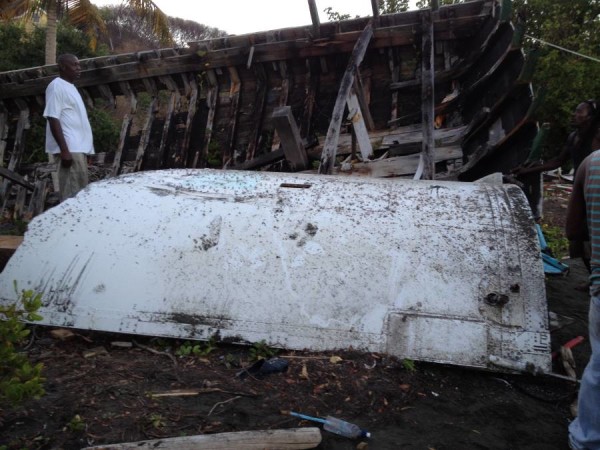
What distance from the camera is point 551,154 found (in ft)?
39.6

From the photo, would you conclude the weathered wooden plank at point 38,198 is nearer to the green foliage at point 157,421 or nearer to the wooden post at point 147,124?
the wooden post at point 147,124

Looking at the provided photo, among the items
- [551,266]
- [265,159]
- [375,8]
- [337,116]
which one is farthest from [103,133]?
[551,266]

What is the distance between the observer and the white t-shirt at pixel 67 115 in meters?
4.23

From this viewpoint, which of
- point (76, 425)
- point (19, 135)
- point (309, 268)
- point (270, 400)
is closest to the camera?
point (76, 425)

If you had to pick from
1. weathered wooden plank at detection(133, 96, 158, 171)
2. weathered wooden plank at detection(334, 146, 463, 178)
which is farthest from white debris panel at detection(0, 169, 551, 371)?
weathered wooden plank at detection(133, 96, 158, 171)

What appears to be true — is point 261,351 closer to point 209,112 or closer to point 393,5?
point 209,112

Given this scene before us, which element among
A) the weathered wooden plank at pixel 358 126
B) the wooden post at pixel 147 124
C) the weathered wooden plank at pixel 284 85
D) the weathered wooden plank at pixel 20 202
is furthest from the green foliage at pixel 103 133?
the weathered wooden plank at pixel 358 126

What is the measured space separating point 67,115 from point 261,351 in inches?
115

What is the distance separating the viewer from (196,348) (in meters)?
2.96

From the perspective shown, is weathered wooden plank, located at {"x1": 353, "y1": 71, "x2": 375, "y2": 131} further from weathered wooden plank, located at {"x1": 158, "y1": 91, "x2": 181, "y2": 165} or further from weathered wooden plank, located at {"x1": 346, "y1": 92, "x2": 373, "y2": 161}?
weathered wooden plank, located at {"x1": 158, "y1": 91, "x2": 181, "y2": 165}

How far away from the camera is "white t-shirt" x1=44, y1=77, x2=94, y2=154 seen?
4.23 metres

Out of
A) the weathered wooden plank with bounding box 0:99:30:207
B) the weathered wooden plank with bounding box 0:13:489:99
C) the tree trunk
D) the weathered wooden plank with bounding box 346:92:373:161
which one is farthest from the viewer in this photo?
the tree trunk

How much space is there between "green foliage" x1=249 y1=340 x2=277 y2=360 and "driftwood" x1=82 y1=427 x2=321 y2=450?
719mm

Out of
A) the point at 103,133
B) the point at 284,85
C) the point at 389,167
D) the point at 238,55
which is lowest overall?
the point at 389,167
